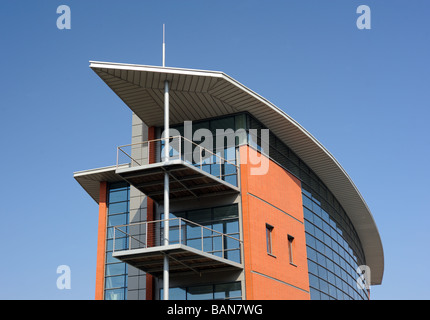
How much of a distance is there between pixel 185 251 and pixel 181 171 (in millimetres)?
2952

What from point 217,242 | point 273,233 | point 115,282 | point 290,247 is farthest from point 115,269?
point 290,247

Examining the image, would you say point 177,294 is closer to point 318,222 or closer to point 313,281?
point 313,281

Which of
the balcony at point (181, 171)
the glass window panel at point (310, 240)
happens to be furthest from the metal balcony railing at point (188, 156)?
the glass window panel at point (310, 240)

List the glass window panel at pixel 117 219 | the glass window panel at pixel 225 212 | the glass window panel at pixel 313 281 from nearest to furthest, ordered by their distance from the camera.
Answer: the glass window panel at pixel 225 212 < the glass window panel at pixel 117 219 < the glass window panel at pixel 313 281

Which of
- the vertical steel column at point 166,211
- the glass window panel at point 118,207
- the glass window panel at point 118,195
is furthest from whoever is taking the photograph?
the glass window panel at point 118,195

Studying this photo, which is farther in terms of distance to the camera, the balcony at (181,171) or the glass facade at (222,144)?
the glass facade at (222,144)

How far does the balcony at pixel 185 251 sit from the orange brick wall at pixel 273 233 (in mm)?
767

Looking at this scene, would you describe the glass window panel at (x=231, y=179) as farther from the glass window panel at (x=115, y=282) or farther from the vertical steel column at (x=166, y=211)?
the glass window panel at (x=115, y=282)

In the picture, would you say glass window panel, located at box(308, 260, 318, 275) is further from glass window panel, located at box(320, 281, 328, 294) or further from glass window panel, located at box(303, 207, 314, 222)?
glass window panel, located at box(303, 207, 314, 222)

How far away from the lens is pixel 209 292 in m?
21.1

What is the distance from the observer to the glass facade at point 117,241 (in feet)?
77.8

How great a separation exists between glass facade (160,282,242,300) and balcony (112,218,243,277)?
59 cm
